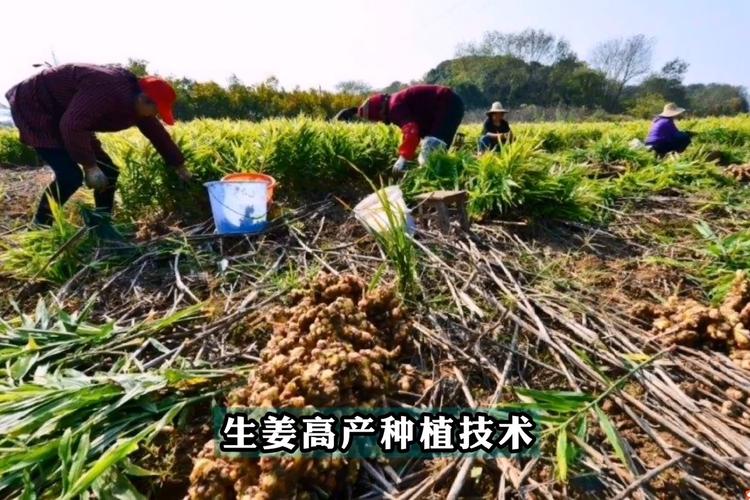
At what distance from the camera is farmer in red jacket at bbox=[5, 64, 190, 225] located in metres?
2.70

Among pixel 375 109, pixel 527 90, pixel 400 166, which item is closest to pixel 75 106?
pixel 400 166

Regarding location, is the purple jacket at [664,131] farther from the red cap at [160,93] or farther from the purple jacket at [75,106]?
the purple jacket at [75,106]

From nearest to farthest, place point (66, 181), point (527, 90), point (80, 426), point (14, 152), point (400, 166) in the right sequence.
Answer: point (80, 426) < point (66, 181) < point (400, 166) < point (14, 152) < point (527, 90)

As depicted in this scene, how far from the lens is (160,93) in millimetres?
3064

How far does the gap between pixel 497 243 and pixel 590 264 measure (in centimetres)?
53

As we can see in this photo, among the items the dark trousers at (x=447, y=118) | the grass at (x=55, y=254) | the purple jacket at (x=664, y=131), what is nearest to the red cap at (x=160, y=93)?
the grass at (x=55, y=254)

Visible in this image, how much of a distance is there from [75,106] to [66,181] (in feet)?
2.14

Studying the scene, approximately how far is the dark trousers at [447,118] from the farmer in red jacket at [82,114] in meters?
2.83

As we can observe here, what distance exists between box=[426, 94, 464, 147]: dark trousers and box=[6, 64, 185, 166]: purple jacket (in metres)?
2.96

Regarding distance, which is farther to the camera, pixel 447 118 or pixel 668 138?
pixel 668 138

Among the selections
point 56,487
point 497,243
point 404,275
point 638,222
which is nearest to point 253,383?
point 56,487

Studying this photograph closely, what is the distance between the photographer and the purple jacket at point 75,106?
2682 millimetres

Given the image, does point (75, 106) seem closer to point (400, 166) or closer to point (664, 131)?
point (400, 166)

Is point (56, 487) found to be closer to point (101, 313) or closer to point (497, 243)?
point (101, 313)
